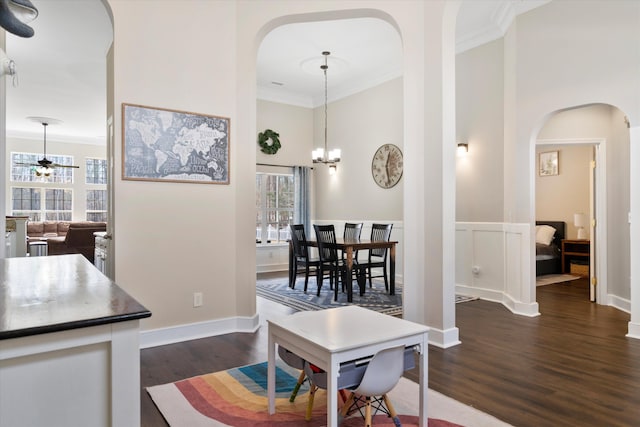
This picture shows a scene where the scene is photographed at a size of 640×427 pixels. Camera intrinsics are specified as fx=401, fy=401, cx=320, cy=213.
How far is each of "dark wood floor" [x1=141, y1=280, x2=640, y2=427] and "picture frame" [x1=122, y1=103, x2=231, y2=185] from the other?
146 centimetres

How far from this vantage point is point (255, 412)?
2.19 metres

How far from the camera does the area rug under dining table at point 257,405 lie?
2.09 metres

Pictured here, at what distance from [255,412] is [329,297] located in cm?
311

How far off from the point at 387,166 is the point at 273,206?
8.15ft

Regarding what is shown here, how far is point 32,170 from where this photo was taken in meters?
10.3

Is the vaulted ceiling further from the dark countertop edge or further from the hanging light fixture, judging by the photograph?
the dark countertop edge

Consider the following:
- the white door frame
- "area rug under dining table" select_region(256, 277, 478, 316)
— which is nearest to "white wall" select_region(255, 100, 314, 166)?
"area rug under dining table" select_region(256, 277, 478, 316)

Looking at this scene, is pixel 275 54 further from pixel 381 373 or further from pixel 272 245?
pixel 381 373

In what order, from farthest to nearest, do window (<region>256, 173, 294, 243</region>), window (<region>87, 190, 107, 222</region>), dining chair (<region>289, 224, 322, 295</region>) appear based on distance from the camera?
window (<region>87, 190, 107, 222</region>), window (<region>256, 173, 294, 243</region>), dining chair (<region>289, 224, 322, 295</region>)

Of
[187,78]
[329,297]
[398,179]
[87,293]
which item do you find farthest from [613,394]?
[398,179]

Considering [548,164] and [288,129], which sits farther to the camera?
[548,164]

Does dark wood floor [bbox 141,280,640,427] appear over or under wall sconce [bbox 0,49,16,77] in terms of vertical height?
under

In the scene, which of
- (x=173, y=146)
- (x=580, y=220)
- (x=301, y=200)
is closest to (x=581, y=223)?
(x=580, y=220)

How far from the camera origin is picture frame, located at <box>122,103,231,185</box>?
3303 mm
